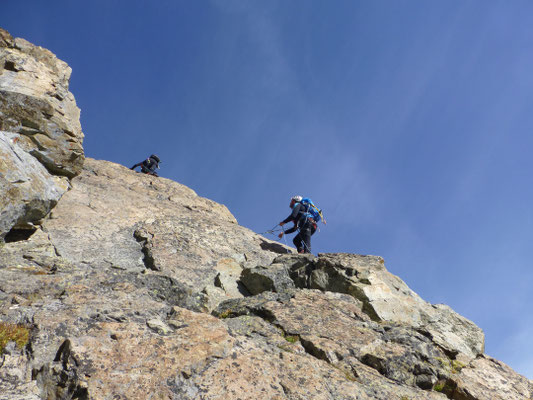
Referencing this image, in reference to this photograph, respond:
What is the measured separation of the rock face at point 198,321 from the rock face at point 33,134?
1.04 feet

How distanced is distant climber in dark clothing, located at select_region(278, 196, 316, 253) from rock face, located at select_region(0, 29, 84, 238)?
490 inches

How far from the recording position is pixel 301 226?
23.7 metres

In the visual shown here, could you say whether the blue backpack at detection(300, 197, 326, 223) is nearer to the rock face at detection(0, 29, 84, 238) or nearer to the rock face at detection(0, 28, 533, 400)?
the rock face at detection(0, 28, 533, 400)

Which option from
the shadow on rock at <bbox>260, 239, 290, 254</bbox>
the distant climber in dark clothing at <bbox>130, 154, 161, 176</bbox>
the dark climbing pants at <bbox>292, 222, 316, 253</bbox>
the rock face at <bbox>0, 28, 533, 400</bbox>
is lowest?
the rock face at <bbox>0, 28, 533, 400</bbox>

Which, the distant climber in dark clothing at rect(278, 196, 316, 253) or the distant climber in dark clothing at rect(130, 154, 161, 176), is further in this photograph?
the distant climber in dark clothing at rect(130, 154, 161, 176)

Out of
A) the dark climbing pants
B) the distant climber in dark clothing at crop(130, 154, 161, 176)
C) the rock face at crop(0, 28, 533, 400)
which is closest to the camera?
the rock face at crop(0, 28, 533, 400)

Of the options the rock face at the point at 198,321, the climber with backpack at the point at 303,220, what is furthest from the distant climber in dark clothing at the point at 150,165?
the climber with backpack at the point at 303,220

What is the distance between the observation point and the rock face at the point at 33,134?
39.2ft

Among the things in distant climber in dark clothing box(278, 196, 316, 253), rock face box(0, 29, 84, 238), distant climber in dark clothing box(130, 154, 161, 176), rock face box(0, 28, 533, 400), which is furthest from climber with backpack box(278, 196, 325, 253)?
rock face box(0, 29, 84, 238)

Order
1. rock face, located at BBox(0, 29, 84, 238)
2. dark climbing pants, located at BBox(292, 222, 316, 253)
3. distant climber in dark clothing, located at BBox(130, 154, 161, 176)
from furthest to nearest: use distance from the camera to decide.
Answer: distant climber in dark clothing, located at BBox(130, 154, 161, 176)
dark climbing pants, located at BBox(292, 222, 316, 253)
rock face, located at BBox(0, 29, 84, 238)

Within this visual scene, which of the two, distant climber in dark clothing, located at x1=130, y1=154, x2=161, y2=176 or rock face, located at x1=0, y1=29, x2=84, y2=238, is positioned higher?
distant climber in dark clothing, located at x1=130, y1=154, x2=161, y2=176

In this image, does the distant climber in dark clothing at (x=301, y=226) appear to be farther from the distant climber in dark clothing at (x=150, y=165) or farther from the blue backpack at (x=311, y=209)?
the distant climber in dark clothing at (x=150, y=165)

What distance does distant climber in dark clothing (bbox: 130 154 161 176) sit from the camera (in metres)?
25.9

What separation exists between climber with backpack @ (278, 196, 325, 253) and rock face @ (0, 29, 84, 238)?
12.5 metres
